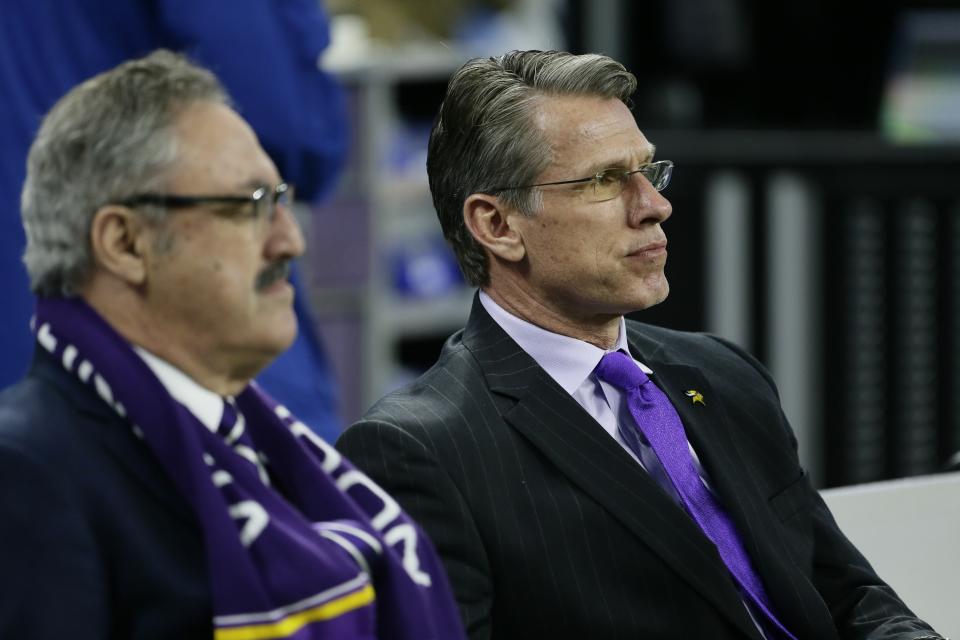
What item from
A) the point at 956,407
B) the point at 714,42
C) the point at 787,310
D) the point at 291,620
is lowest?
the point at 956,407

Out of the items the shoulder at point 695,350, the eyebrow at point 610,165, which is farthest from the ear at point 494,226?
the shoulder at point 695,350

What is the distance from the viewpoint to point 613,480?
1.88 meters

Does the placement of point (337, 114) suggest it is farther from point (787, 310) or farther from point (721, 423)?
point (787, 310)

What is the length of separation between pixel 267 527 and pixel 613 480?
560 mm

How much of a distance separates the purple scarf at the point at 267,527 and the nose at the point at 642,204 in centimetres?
59

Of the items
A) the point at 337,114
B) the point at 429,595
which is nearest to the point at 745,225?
the point at 337,114

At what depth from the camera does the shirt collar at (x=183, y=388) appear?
146cm

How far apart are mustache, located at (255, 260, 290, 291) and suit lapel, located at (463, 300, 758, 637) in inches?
17.8

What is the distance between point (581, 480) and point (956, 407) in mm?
3022

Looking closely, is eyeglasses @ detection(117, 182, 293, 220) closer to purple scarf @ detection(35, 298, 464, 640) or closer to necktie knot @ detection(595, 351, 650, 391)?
purple scarf @ detection(35, 298, 464, 640)

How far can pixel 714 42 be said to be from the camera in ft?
18.6

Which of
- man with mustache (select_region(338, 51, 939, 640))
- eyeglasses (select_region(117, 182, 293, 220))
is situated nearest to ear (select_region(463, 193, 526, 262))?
man with mustache (select_region(338, 51, 939, 640))

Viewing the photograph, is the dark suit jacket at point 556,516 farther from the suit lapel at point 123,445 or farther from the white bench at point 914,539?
the suit lapel at point 123,445

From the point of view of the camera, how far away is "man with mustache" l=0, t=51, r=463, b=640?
138 centimetres
